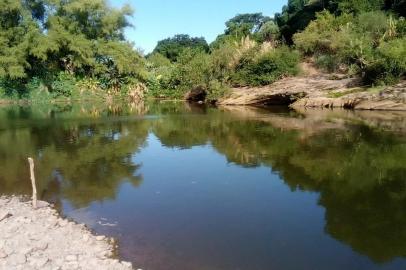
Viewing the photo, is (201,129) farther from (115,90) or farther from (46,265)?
(115,90)

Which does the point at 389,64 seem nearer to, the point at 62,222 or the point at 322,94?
the point at 322,94

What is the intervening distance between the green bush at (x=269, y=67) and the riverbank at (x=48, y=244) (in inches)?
1343

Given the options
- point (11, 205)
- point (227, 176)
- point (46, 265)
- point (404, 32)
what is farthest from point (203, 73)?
point (46, 265)

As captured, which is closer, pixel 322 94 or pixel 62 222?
pixel 62 222

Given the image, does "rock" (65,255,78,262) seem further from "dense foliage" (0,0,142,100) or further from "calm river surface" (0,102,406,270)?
"dense foliage" (0,0,142,100)

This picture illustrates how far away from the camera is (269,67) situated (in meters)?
42.2

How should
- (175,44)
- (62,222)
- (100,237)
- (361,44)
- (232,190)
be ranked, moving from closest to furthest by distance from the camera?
(100,237) → (62,222) → (232,190) → (361,44) → (175,44)

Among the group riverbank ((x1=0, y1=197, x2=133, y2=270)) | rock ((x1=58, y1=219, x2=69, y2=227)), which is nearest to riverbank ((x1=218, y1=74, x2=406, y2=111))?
rock ((x1=58, y1=219, x2=69, y2=227))

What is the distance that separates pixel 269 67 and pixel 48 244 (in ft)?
119

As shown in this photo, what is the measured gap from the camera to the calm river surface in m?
8.34

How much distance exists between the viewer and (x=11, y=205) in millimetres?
10883

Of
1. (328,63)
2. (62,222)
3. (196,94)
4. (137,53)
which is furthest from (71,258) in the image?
(137,53)

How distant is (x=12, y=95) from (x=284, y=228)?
4739 centimetres

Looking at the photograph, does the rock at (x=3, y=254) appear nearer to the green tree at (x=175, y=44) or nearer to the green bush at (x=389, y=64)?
the green bush at (x=389, y=64)
